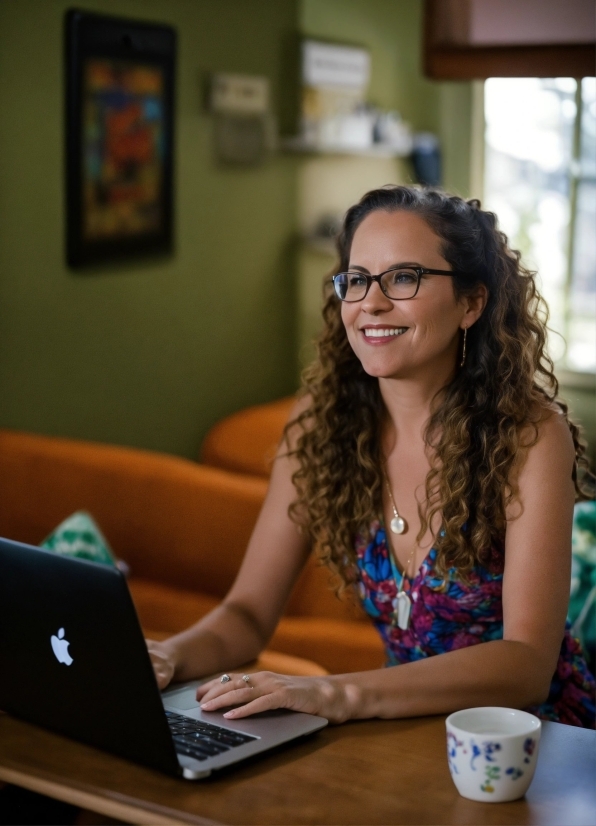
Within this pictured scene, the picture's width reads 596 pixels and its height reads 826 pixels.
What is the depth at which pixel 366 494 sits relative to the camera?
1.77m

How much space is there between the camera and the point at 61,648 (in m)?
1.22

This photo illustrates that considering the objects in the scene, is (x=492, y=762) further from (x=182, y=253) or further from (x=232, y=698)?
(x=182, y=253)

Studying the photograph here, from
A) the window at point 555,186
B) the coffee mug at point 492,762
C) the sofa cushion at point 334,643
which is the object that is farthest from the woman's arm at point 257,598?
the window at point 555,186

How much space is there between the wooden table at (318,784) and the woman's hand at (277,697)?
4 cm

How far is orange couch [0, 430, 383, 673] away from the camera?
2705 millimetres

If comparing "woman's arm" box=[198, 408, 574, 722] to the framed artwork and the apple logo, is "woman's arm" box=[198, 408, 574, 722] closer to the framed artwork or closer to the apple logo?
the apple logo

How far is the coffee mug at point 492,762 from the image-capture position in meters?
1.09

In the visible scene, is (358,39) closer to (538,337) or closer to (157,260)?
(157,260)

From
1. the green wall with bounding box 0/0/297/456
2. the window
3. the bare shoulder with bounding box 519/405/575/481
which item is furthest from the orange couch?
the window

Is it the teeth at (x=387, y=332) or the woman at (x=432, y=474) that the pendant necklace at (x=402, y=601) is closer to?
the woman at (x=432, y=474)

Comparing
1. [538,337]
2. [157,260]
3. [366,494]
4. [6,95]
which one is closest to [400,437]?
[366,494]

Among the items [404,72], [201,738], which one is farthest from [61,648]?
[404,72]

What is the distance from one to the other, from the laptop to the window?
11.6 ft

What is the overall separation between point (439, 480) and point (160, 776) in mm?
713
